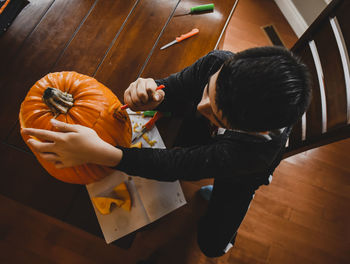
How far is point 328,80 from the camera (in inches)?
31.0

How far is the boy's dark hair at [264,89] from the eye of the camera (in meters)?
0.47

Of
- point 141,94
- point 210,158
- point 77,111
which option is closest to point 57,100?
point 77,111

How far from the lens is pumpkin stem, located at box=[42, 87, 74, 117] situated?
0.58 metres

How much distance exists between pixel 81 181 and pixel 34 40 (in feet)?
1.95

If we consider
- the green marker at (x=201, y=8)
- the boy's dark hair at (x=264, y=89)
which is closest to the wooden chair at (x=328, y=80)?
the boy's dark hair at (x=264, y=89)

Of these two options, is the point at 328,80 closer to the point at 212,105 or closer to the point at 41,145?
the point at 212,105

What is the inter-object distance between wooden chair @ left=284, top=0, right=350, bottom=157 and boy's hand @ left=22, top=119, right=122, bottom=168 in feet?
2.25

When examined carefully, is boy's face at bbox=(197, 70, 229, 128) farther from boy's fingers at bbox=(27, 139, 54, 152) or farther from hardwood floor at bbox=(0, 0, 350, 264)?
hardwood floor at bbox=(0, 0, 350, 264)

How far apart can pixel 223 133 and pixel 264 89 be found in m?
0.28

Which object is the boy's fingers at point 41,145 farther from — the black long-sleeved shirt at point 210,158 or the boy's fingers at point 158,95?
the boy's fingers at point 158,95

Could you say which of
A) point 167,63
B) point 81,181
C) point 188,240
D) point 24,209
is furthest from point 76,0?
point 188,240

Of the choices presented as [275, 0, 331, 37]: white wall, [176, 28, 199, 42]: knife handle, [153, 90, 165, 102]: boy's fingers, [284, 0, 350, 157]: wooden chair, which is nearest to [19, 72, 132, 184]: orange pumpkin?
[153, 90, 165, 102]: boy's fingers

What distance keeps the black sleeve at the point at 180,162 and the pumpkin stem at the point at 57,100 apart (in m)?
0.20

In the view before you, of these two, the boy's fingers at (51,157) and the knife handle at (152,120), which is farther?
the knife handle at (152,120)
